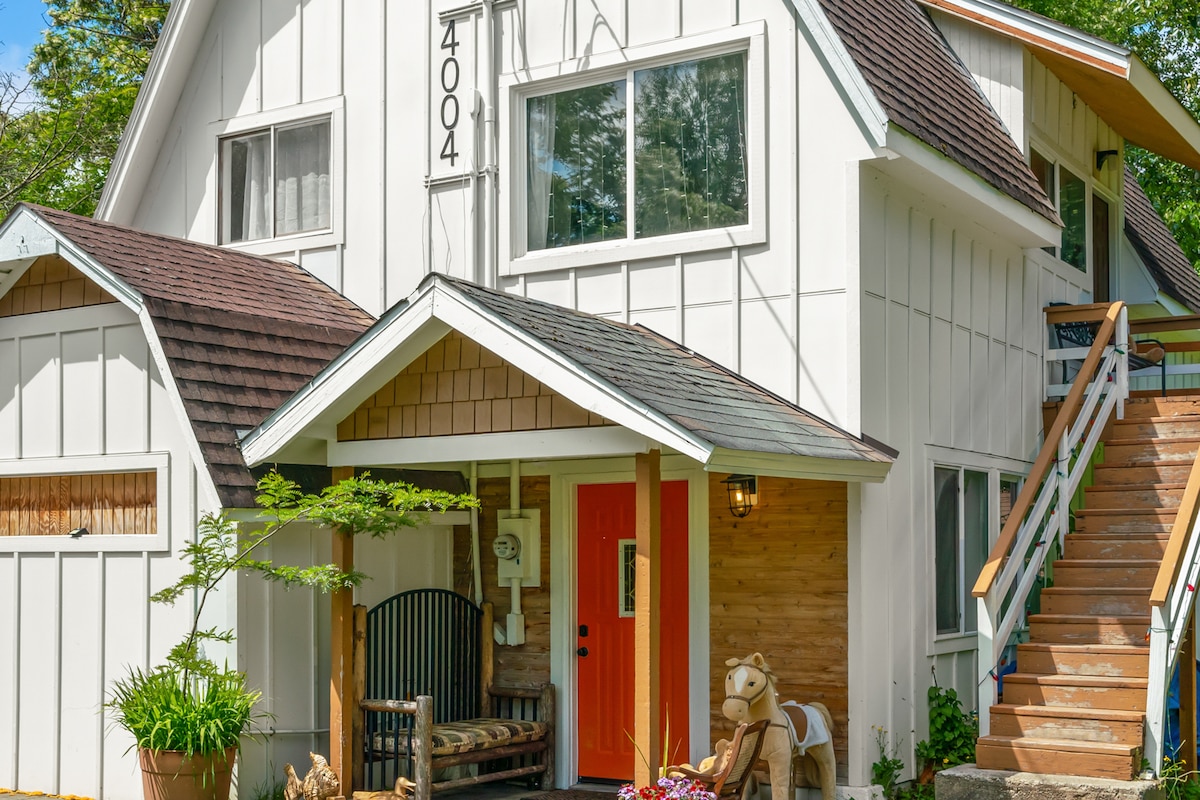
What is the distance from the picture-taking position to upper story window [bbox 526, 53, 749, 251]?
34.1 feet

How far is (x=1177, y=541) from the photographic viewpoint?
29.9 feet

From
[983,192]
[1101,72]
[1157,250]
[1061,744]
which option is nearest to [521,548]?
[1061,744]

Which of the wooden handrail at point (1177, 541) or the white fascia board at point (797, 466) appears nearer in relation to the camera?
the white fascia board at point (797, 466)

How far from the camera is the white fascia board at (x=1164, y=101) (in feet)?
39.1

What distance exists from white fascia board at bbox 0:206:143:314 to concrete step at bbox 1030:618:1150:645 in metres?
6.80

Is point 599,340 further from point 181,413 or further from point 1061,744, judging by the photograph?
point 1061,744

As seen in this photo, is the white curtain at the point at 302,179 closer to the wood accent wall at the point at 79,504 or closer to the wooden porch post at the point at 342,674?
the wood accent wall at the point at 79,504

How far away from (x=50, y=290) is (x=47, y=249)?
65 centimetres

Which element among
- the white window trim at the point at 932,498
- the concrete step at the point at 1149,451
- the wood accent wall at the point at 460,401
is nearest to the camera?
the wood accent wall at the point at 460,401

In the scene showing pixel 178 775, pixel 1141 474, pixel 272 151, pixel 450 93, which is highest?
pixel 450 93

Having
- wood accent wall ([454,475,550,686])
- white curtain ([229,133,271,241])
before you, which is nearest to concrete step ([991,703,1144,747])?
wood accent wall ([454,475,550,686])

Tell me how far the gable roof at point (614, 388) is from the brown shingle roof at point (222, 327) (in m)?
0.41

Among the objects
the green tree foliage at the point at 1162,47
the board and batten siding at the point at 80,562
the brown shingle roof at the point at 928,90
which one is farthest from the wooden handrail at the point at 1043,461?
the green tree foliage at the point at 1162,47

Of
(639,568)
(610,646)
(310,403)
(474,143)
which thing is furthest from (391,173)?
(639,568)
